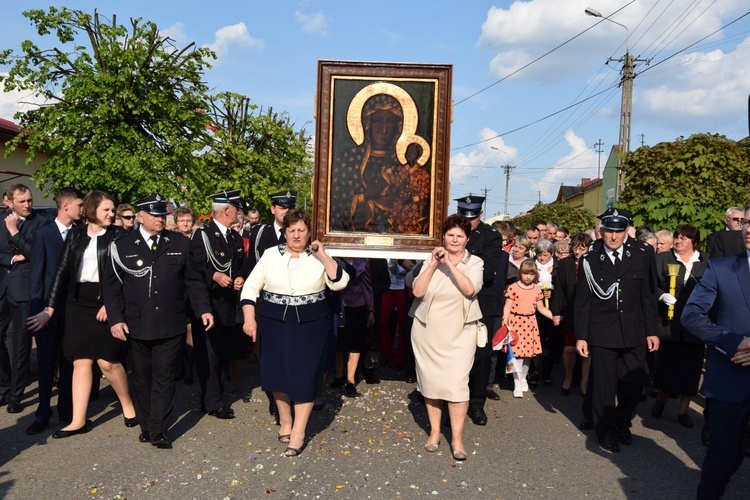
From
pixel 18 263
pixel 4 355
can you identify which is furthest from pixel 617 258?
pixel 4 355

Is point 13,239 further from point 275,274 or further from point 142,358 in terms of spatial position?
point 275,274

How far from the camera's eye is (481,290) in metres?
6.69

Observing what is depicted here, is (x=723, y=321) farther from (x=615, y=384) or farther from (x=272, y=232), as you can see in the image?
(x=272, y=232)

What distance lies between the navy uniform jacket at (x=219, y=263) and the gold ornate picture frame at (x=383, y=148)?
4.74ft

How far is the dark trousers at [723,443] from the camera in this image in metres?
4.11

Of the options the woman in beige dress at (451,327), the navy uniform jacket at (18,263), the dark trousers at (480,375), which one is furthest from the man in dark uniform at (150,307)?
the dark trousers at (480,375)

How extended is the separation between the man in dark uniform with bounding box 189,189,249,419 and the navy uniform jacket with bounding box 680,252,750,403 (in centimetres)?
443

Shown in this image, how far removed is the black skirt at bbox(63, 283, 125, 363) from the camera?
600 cm

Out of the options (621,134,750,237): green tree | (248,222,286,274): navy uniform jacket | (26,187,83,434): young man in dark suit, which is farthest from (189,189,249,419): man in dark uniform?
(621,134,750,237): green tree

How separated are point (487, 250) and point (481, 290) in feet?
1.35

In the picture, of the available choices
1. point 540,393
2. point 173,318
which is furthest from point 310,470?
point 540,393

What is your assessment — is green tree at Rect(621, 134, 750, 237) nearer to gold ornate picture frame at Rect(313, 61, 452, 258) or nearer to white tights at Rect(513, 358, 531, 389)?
white tights at Rect(513, 358, 531, 389)

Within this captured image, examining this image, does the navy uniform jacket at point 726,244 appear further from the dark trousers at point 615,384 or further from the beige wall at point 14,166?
the beige wall at point 14,166

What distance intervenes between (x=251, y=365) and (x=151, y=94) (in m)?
10.4
